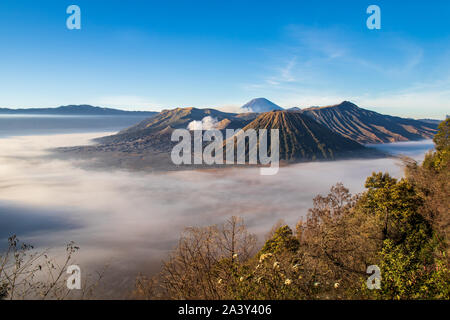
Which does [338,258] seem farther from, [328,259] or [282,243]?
[282,243]

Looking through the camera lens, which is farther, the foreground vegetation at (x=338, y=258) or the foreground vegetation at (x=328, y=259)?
the foreground vegetation at (x=338, y=258)

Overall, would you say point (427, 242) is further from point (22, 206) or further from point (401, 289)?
point (22, 206)

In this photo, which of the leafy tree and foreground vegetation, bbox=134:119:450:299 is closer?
foreground vegetation, bbox=134:119:450:299

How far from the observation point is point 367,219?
24781 millimetres

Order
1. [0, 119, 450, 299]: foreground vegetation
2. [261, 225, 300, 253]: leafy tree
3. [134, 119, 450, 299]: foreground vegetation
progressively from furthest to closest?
[261, 225, 300, 253]: leafy tree, [134, 119, 450, 299]: foreground vegetation, [0, 119, 450, 299]: foreground vegetation

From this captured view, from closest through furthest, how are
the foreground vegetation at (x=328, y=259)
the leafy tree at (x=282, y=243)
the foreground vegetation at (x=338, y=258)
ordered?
1. the foreground vegetation at (x=328, y=259)
2. the foreground vegetation at (x=338, y=258)
3. the leafy tree at (x=282, y=243)

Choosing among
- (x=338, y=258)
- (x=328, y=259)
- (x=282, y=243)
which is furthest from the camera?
(x=282, y=243)

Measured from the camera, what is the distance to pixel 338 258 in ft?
67.2

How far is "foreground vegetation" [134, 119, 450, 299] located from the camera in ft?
36.1

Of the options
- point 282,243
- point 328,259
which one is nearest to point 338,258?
point 328,259

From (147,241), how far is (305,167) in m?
137

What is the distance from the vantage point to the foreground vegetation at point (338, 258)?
433 inches
